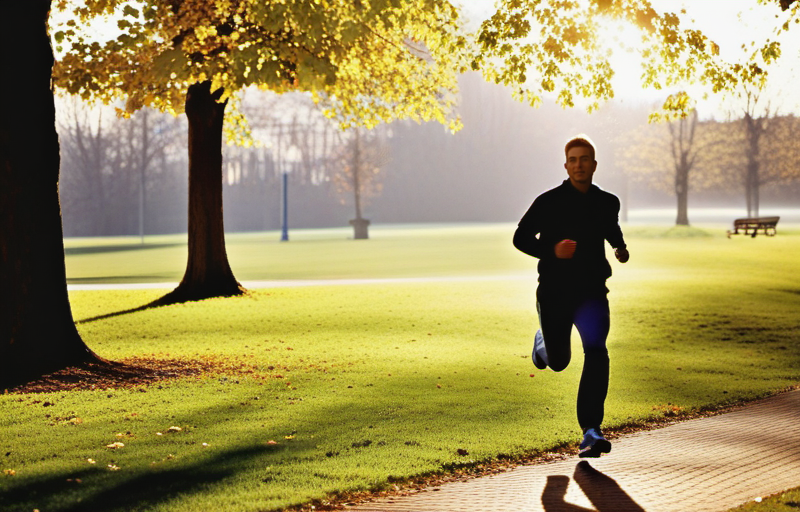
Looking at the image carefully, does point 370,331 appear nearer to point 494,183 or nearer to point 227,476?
point 227,476

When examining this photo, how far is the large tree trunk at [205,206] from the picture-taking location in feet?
59.8

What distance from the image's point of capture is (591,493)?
5117 millimetres

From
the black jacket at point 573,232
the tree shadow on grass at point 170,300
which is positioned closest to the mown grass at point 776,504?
the black jacket at point 573,232

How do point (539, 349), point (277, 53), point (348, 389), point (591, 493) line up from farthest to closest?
point (277, 53)
point (348, 389)
point (539, 349)
point (591, 493)

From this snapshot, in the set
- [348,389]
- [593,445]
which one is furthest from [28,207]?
[593,445]

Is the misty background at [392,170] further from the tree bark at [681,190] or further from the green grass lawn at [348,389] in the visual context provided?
the green grass lawn at [348,389]

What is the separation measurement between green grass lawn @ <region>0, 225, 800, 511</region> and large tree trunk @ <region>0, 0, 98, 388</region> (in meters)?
0.88

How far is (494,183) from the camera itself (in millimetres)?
101625

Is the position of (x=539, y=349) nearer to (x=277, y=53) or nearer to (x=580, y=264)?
(x=580, y=264)

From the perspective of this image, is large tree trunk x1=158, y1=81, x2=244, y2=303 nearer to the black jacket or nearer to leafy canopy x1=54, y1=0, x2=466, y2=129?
leafy canopy x1=54, y1=0, x2=466, y2=129

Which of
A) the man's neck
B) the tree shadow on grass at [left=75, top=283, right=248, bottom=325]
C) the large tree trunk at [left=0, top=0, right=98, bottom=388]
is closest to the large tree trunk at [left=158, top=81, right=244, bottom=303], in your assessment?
the tree shadow on grass at [left=75, top=283, right=248, bottom=325]

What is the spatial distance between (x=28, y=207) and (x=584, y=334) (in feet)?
19.8

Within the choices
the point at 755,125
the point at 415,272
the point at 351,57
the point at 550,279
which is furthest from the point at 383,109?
the point at 755,125

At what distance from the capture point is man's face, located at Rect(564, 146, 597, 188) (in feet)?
18.4
